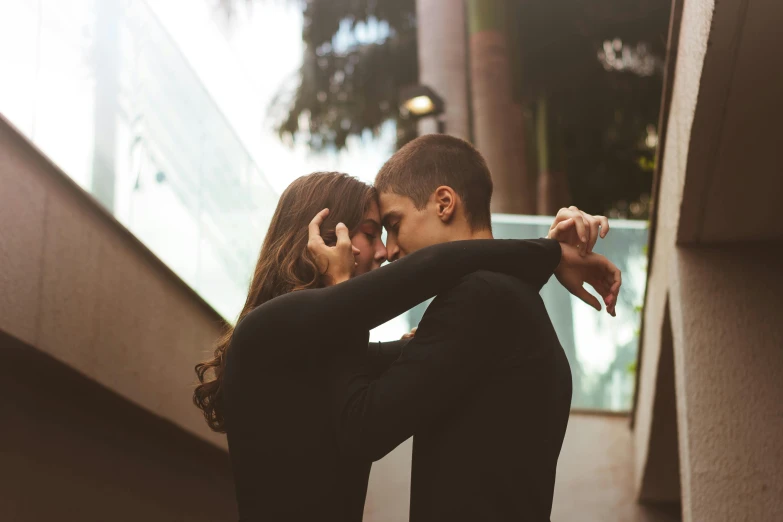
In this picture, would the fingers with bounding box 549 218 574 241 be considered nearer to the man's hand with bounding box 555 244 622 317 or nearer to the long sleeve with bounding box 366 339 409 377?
the man's hand with bounding box 555 244 622 317

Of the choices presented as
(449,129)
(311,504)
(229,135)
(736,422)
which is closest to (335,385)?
(311,504)

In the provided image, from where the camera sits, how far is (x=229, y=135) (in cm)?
634

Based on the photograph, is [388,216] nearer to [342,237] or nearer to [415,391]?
[342,237]

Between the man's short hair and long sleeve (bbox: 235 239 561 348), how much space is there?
35cm

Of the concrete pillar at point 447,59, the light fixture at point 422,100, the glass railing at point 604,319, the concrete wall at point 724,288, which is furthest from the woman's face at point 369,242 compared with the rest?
the concrete pillar at point 447,59

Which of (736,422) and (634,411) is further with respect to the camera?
(634,411)

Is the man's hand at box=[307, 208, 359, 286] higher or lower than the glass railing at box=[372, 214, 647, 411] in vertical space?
higher

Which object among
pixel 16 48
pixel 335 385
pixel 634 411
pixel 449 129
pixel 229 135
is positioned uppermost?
pixel 16 48

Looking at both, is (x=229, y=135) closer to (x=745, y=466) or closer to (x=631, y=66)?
(x=745, y=466)

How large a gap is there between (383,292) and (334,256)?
313 millimetres

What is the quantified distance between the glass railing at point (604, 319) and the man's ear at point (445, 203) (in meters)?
5.09

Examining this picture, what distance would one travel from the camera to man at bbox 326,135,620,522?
76.0 inches

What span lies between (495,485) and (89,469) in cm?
304

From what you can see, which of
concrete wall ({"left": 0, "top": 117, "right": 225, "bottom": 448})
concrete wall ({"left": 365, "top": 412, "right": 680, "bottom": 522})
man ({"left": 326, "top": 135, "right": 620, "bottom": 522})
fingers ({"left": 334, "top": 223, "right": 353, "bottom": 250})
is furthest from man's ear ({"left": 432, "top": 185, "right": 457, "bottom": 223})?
concrete wall ({"left": 365, "top": 412, "right": 680, "bottom": 522})
